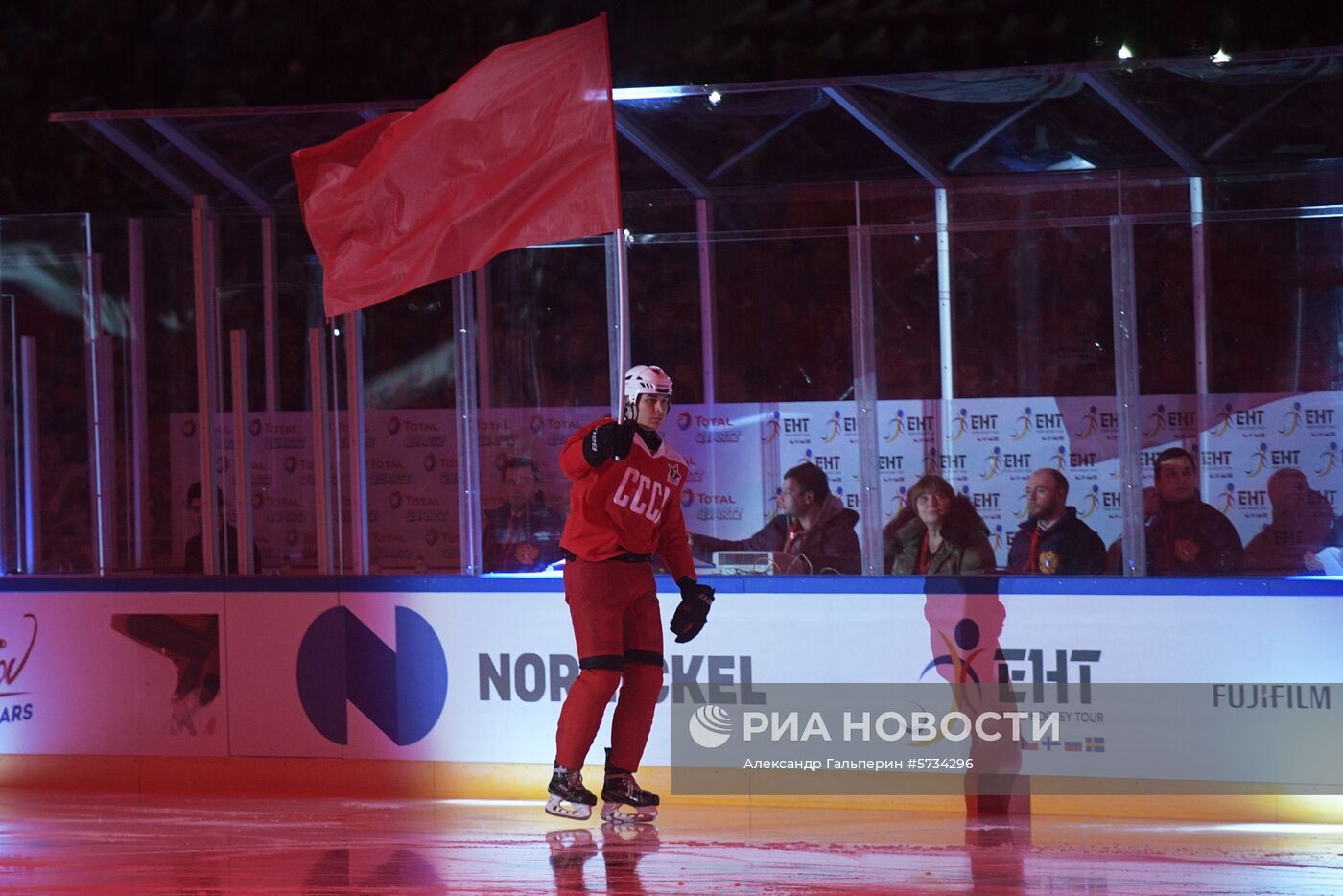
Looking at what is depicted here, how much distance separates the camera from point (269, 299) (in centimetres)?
807

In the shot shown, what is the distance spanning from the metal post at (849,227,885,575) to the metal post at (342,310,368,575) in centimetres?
252

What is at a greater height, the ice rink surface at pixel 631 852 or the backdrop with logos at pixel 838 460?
the backdrop with logos at pixel 838 460

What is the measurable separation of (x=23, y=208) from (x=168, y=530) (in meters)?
6.89

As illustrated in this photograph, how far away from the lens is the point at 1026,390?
7398mm

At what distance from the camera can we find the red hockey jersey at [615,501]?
20.8 feet

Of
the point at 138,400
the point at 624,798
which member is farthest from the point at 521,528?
the point at 138,400

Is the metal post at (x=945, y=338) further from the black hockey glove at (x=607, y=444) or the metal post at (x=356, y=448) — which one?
the metal post at (x=356, y=448)

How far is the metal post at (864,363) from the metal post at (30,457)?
173 inches

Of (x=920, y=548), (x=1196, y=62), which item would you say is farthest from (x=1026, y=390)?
(x=1196, y=62)

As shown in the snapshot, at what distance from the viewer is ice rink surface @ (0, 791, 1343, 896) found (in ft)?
17.7

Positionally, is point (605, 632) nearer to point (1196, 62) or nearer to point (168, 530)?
point (168, 530)

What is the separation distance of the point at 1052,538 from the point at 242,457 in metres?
4.15

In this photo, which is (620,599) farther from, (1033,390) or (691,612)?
(1033,390)

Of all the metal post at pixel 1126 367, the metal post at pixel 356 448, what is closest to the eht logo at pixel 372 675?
the metal post at pixel 356 448
